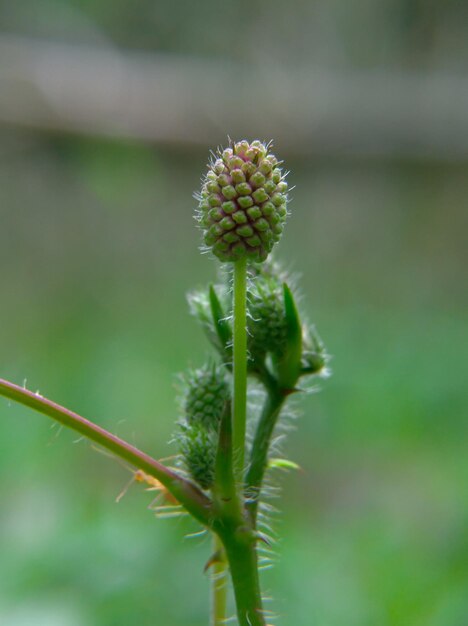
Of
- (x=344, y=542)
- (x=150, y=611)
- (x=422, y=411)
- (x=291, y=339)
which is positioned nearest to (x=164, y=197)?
(x=422, y=411)

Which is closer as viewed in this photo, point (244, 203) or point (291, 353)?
point (244, 203)

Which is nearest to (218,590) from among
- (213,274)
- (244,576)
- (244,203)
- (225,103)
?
(244,576)

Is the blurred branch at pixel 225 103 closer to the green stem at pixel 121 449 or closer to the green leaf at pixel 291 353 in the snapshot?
the green leaf at pixel 291 353

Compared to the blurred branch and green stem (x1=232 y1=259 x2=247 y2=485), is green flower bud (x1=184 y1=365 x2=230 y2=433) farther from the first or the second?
the blurred branch

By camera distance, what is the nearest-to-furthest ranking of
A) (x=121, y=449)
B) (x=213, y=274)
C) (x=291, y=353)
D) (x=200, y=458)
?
(x=121, y=449)
(x=200, y=458)
(x=291, y=353)
(x=213, y=274)

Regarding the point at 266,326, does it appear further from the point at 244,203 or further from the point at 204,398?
the point at 244,203

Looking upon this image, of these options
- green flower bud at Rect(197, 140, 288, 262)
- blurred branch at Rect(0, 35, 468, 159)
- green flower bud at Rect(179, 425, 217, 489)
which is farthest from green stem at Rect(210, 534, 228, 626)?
blurred branch at Rect(0, 35, 468, 159)

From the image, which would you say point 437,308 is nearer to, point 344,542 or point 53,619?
point 344,542
